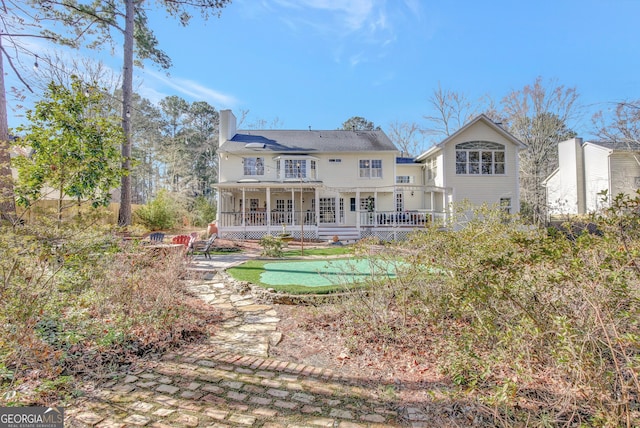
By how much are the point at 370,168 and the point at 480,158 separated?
722 cm

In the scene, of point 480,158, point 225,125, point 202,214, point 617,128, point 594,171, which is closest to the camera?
point 617,128

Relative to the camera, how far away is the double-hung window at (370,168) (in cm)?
2127

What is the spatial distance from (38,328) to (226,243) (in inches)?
500

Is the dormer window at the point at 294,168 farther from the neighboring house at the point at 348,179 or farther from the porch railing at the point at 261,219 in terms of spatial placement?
the porch railing at the point at 261,219

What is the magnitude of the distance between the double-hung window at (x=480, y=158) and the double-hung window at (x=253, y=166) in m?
13.5

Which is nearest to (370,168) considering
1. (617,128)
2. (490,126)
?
(490,126)

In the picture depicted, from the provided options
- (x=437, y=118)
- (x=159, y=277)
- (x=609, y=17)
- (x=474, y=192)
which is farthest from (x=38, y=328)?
(x=437, y=118)

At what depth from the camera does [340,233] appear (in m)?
18.5

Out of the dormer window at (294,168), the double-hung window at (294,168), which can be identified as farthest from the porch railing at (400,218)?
the double-hung window at (294,168)

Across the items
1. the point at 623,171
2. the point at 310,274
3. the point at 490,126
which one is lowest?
the point at 310,274

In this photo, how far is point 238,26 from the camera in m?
11.8

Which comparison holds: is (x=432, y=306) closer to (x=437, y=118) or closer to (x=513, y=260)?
(x=513, y=260)

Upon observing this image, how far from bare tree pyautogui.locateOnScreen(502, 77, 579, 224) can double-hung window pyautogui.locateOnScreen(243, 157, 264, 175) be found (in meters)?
21.6

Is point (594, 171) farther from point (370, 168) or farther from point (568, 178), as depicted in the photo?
point (370, 168)
